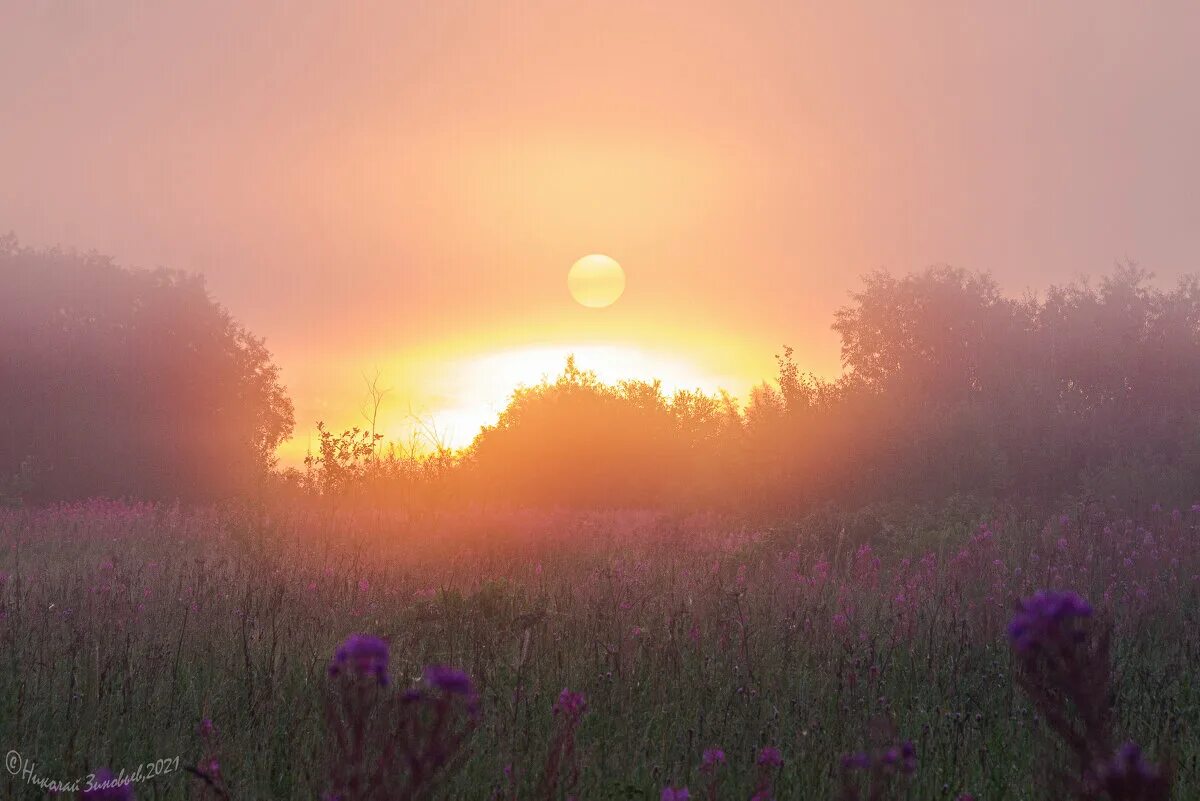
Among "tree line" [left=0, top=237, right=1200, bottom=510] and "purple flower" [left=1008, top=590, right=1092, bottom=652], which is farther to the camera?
"tree line" [left=0, top=237, right=1200, bottom=510]

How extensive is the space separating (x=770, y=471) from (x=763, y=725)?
17.3 m

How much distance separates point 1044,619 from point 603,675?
128 inches

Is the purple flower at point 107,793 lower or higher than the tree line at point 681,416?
lower

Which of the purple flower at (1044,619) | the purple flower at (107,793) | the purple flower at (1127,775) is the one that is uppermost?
the purple flower at (1044,619)

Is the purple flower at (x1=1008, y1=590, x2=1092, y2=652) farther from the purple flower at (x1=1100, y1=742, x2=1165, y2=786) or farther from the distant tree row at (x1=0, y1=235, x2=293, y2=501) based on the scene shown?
the distant tree row at (x1=0, y1=235, x2=293, y2=501)

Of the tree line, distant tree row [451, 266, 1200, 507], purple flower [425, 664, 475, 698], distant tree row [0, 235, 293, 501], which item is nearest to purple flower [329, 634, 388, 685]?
purple flower [425, 664, 475, 698]

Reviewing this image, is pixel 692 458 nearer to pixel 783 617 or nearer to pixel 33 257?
pixel 783 617

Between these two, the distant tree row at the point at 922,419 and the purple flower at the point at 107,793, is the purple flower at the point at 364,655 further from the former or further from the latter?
the distant tree row at the point at 922,419

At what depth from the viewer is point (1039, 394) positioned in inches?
1005

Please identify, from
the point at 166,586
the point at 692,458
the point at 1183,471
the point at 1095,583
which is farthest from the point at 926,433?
the point at 166,586

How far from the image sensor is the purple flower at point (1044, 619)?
1.95 meters

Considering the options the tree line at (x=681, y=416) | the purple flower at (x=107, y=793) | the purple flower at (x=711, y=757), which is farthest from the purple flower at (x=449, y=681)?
the tree line at (x=681, y=416)

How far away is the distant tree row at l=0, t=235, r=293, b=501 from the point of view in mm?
25906

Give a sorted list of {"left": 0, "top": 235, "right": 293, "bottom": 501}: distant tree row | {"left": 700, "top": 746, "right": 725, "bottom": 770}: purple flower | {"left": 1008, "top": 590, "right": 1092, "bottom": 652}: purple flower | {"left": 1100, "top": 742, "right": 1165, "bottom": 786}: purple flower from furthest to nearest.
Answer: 1. {"left": 0, "top": 235, "right": 293, "bottom": 501}: distant tree row
2. {"left": 700, "top": 746, "right": 725, "bottom": 770}: purple flower
3. {"left": 1008, "top": 590, "right": 1092, "bottom": 652}: purple flower
4. {"left": 1100, "top": 742, "right": 1165, "bottom": 786}: purple flower
